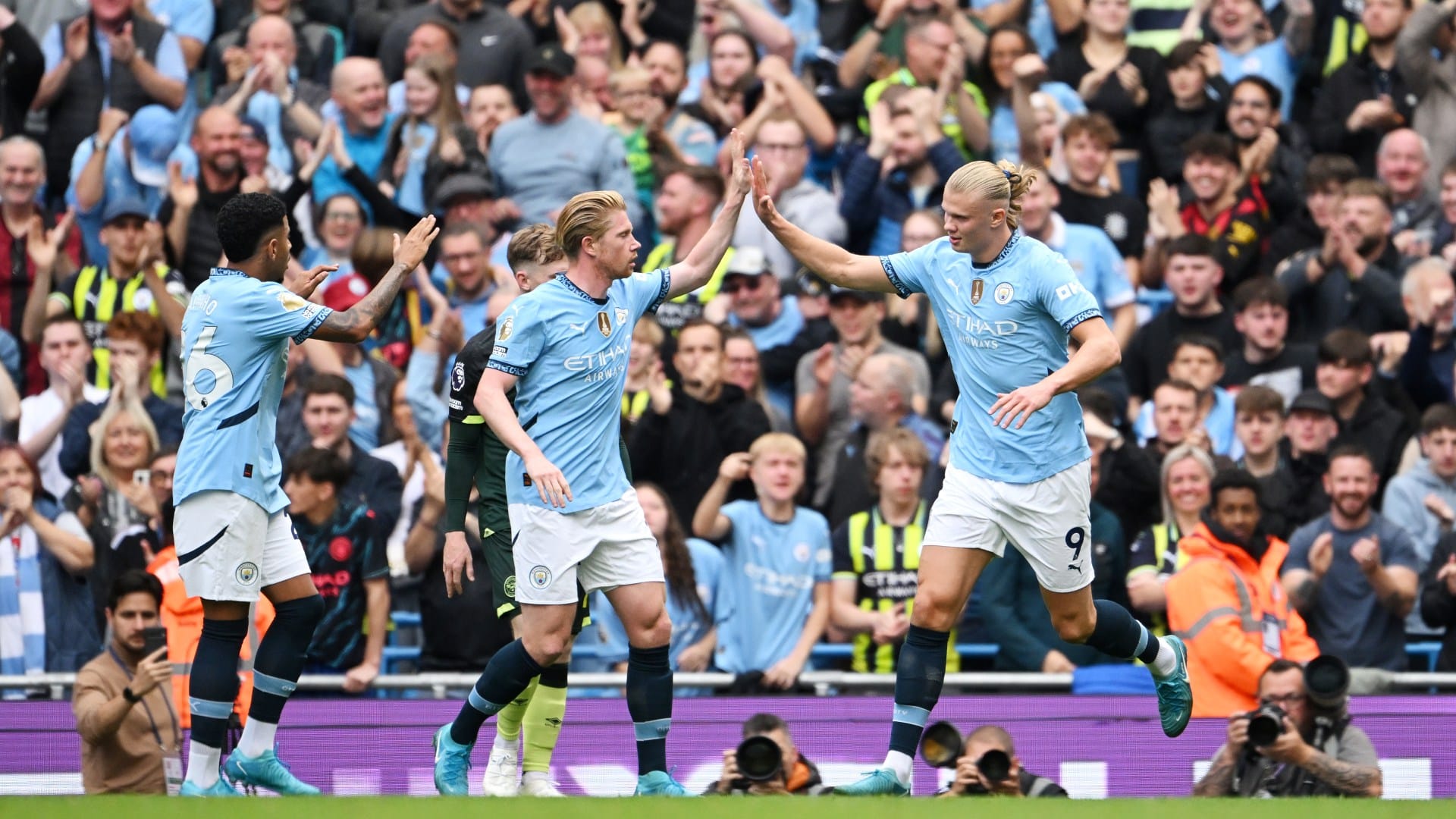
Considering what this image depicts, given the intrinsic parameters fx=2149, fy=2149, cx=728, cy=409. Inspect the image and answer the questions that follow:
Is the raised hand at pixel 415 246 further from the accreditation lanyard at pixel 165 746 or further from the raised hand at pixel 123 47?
the raised hand at pixel 123 47

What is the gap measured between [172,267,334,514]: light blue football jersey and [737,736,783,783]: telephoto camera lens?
223 centimetres

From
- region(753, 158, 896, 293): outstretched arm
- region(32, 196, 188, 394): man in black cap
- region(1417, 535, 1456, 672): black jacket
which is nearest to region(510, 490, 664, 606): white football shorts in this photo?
region(753, 158, 896, 293): outstretched arm

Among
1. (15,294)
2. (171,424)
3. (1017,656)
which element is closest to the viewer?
(1017,656)

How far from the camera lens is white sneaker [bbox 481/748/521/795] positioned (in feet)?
30.3

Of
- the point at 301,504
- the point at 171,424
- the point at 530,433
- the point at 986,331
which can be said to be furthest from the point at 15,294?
the point at 986,331

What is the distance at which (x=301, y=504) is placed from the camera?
11398 mm

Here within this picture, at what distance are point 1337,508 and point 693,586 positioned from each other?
348 centimetres

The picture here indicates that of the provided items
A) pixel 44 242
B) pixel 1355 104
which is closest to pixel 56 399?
pixel 44 242

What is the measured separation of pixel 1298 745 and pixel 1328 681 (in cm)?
47

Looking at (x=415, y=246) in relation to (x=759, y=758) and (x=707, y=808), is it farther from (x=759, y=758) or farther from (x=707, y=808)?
(x=707, y=808)

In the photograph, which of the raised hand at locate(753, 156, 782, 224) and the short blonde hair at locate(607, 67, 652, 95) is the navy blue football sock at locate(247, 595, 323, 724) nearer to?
the raised hand at locate(753, 156, 782, 224)

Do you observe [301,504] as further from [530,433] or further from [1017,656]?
[1017,656]

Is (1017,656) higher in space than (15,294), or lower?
lower

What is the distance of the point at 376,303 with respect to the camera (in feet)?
28.4
